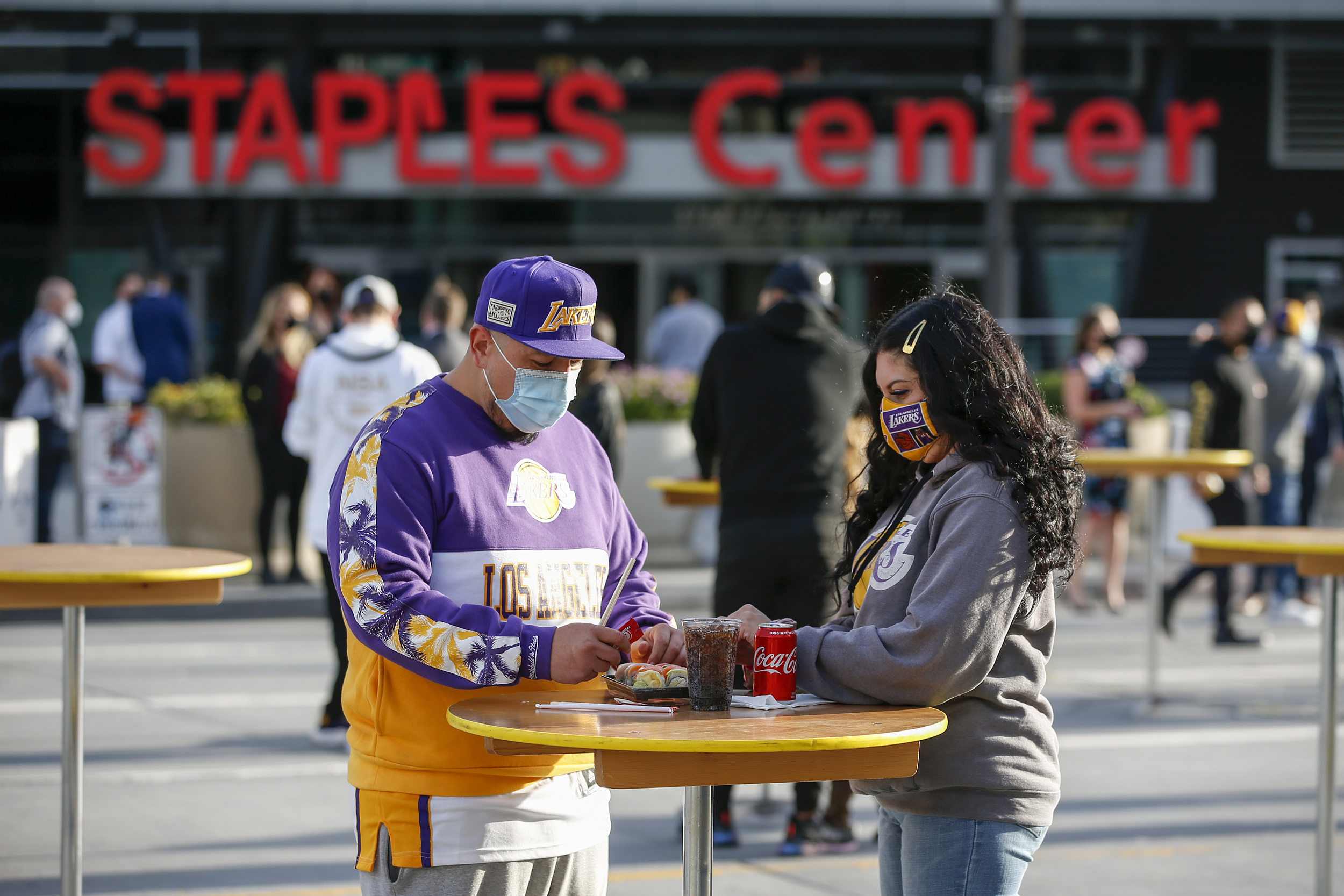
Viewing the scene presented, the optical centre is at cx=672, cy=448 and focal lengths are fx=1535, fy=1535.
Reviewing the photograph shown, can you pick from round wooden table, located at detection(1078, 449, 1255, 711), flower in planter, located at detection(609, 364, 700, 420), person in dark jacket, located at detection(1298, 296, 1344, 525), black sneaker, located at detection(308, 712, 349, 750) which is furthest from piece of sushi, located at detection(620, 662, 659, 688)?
flower in planter, located at detection(609, 364, 700, 420)

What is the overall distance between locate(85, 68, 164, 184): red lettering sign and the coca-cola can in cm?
1825

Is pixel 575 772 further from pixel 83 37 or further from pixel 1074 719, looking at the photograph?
pixel 83 37

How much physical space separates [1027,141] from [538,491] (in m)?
18.8

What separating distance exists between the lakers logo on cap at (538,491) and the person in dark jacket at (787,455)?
2.52 meters

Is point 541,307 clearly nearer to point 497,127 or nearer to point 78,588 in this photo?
point 78,588

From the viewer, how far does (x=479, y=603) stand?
3006mm

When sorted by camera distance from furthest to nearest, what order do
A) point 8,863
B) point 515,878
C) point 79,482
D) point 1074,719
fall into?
point 79,482
point 1074,719
point 8,863
point 515,878

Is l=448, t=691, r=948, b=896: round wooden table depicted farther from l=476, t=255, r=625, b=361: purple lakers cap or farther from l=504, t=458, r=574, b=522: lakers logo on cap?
l=476, t=255, r=625, b=361: purple lakers cap

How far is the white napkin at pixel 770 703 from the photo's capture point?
119 inches

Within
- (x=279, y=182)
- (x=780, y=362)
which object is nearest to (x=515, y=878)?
(x=780, y=362)

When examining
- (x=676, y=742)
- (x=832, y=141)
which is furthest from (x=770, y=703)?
(x=832, y=141)

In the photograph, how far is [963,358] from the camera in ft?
10.3

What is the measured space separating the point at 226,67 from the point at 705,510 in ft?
38.9

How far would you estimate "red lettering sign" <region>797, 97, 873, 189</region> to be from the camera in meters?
20.8
